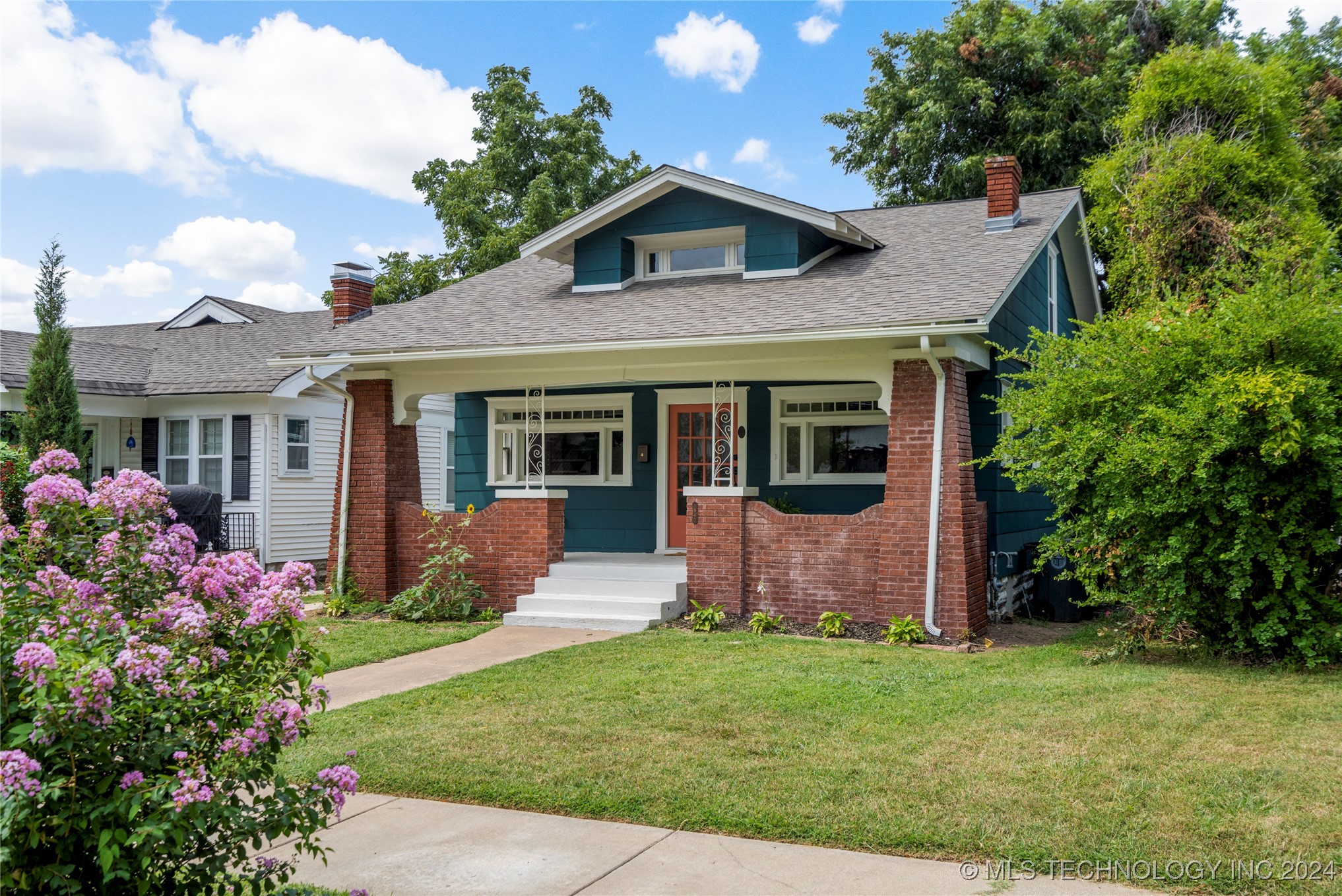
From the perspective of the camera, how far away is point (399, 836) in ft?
14.6

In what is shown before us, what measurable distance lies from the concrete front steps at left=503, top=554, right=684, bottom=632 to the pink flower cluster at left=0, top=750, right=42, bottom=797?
8.05 m

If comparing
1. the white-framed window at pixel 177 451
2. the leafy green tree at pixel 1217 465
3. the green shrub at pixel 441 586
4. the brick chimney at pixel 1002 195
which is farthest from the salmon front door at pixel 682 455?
the white-framed window at pixel 177 451

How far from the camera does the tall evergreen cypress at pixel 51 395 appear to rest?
14.8 meters

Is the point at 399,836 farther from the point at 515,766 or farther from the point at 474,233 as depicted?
the point at 474,233

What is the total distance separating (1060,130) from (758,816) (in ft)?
66.8

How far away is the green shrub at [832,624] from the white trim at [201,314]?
17.1 m

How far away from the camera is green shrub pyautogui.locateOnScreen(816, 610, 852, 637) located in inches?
383

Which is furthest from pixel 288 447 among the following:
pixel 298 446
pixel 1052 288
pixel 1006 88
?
pixel 1006 88

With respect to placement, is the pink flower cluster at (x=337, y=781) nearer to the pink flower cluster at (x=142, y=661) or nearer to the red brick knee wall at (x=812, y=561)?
the pink flower cluster at (x=142, y=661)

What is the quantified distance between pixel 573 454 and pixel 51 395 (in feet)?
26.5

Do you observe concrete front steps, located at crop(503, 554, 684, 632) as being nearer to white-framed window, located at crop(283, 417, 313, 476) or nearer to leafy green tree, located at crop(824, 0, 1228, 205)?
white-framed window, located at crop(283, 417, 313, 476)

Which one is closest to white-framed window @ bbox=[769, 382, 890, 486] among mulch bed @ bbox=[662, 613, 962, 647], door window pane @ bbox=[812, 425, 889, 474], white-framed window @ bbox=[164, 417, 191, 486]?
door window pane @ bbox=[812, 425, 889, 474]

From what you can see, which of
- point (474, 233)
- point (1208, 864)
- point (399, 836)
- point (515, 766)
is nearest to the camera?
point (1208, 864)

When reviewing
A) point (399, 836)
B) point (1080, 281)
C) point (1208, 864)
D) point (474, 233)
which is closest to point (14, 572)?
point (399, 836)
